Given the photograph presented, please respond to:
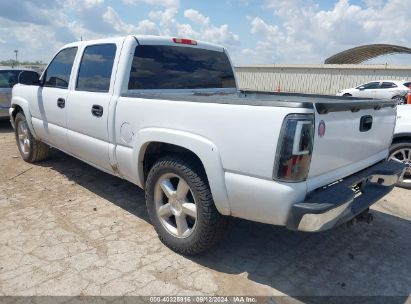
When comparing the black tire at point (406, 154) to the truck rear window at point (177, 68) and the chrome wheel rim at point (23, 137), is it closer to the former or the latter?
the truck rear window at point (177, 68)

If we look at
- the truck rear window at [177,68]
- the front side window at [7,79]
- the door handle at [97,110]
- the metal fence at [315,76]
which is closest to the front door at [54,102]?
the door handle at [97,110]

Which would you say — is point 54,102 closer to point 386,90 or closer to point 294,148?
point 294,148

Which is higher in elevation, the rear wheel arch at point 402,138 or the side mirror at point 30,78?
the side mirror at point 30,78

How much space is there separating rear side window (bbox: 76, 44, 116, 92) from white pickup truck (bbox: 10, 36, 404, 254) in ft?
0.04

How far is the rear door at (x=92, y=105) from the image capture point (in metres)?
3.60

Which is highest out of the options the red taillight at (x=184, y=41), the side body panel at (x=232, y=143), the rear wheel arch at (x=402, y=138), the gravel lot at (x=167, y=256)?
the red taillight at (x=184, y=41)

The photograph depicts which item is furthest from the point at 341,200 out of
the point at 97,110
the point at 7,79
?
the point at 7,79

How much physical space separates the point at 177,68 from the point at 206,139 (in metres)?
1.57

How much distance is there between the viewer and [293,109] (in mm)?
2195

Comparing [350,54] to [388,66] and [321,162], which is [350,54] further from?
[321,162]

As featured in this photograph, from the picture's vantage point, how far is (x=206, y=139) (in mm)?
2592

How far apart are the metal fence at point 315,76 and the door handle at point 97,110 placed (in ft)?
78.9

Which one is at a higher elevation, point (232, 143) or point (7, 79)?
point (7, 79)

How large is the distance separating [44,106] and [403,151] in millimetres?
5075
